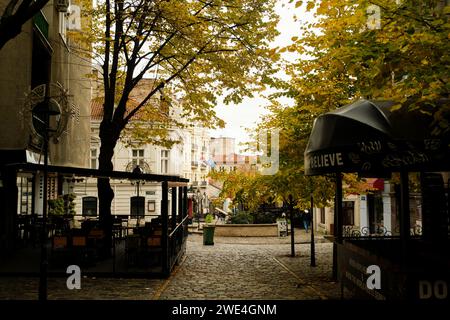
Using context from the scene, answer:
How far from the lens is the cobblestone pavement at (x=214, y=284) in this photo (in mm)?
10883

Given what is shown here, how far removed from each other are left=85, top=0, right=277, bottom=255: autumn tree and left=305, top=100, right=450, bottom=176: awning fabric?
24.0 feet

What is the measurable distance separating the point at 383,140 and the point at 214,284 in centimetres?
676

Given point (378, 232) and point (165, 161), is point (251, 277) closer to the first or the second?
point (378, 232)

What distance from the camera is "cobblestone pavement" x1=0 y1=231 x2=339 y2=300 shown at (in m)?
10.9

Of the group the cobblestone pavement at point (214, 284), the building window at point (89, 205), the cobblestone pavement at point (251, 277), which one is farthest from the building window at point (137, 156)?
the cobblestone pavement at point (214, 284)

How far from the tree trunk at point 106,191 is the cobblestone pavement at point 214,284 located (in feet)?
8.90

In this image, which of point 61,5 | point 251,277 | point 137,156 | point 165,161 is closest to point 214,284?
point 251,277

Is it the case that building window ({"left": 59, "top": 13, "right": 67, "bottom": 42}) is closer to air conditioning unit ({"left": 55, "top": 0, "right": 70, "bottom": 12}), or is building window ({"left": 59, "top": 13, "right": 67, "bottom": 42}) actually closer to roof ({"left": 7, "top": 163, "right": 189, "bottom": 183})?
air conditioning unit ({"left": 55, "top": 0, "right": 70, "bottom": 12})

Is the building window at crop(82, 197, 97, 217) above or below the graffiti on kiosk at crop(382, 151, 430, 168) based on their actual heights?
below

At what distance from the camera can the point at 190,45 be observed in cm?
1719

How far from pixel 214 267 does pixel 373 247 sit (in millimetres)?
7112

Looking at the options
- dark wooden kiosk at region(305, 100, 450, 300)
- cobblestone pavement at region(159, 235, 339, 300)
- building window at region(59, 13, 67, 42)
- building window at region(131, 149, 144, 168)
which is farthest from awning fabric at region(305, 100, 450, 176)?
building window at region(131, 149, 144, 168)

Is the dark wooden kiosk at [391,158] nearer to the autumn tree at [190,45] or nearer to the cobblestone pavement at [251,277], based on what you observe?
the cobblestone pavement at [251,277]
